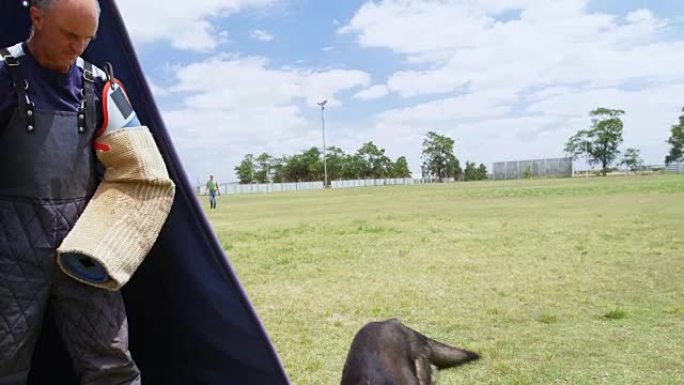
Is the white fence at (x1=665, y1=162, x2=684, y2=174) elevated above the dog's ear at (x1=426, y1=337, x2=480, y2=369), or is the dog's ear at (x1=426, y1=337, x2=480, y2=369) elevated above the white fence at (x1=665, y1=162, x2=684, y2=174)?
the white fence at (x1=665, y1=162, x2=684, y2=174)

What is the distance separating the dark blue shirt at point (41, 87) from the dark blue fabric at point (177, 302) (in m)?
0.29

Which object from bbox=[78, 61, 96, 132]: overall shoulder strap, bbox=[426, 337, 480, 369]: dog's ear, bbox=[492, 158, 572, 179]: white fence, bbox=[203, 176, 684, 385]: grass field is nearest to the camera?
bbox=[78, 61, 96, 132]: overall shoulder strap

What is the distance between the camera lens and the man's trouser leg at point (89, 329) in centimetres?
250

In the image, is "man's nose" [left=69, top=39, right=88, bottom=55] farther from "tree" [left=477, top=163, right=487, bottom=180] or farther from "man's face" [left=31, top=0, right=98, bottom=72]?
"tree" [left=477, top=163, right=487, bottom=180]

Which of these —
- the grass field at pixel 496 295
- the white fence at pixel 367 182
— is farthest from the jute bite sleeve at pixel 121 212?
the white fence at pixel 367 182

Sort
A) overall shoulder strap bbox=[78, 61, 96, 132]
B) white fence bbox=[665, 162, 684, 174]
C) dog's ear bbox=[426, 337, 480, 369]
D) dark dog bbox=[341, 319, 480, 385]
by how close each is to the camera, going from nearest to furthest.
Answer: overall shoulder strap bbox=[78, 61, 96, 132] < dark dog bbox=[341, 319, 480, 385] < dog's ear bbox=[426, 337, 480, 369] < white fence bbox=[665, 162, 684, 174]

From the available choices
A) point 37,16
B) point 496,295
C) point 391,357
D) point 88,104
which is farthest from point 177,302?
point 496,295

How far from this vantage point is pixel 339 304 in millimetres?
7164

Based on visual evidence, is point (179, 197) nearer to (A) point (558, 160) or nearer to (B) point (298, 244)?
(B) point (298, 244)

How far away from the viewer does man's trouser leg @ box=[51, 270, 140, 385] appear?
250 centimetres

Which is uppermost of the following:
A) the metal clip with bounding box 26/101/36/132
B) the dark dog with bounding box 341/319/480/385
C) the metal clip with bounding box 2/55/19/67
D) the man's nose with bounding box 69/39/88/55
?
the man's nose with bounding box 69/39/88/55

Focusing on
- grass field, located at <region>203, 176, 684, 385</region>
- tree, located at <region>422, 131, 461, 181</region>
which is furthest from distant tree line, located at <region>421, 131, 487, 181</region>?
grass field, located at <region>203, 176, 684, 385</region>

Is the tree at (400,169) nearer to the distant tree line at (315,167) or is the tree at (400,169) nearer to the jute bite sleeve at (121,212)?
the distant tree line at (315,167)

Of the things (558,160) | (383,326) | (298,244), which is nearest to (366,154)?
(558,160)
